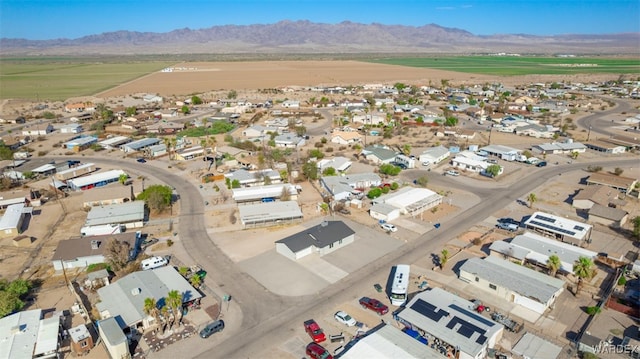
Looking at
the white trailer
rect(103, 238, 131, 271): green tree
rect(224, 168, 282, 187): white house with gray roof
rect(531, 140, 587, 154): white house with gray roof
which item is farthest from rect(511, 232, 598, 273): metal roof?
the white trailer

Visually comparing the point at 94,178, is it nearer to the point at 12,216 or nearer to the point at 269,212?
the point at 12,216

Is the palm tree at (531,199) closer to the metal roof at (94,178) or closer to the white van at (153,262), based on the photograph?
the white van at (153,262)

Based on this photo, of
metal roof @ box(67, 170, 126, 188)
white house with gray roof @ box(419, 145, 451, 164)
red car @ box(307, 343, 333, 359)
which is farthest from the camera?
white house with gray roof @ box(419, 145, 451, 164)

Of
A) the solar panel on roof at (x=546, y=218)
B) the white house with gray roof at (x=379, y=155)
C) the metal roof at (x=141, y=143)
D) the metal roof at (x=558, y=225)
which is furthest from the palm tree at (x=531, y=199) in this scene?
the metal roof at (x=141, y=143)

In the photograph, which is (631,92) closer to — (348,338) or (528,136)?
(528,136)

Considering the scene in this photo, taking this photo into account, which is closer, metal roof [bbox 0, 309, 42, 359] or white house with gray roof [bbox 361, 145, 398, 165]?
metal roof [bbox 0, 309, 42, 359]

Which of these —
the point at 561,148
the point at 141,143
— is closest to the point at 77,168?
the point at 141,143

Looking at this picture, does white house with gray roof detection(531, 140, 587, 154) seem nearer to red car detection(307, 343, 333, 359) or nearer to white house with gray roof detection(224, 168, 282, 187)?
white house with gray roof detection(224, 168, 282, 187)
